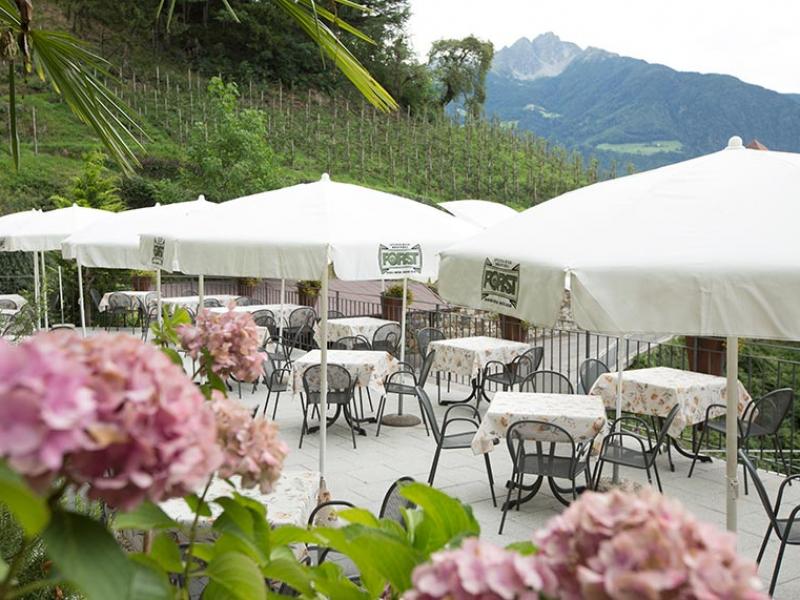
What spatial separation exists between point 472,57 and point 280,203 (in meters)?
44.6

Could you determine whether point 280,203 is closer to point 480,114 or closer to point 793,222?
point 793,222

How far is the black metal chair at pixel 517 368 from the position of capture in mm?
10008

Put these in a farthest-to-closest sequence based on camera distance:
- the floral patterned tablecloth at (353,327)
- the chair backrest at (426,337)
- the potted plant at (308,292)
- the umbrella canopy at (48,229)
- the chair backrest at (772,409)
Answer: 1. the potted plant at (308,292)
2. the umbrella canopy at (48,229)
3. the floral patterned tablecloth at (353,327)
4. the chair backrest at (426,337)
5. the chair backrest at (772,409)

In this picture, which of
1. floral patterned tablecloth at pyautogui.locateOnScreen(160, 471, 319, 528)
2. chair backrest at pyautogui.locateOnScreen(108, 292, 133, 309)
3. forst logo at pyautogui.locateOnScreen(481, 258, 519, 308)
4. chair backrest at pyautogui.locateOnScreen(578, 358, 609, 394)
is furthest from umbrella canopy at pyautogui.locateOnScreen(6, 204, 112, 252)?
forst logo at pyautogui.locateOnScreen(481, 258, 519, 308)

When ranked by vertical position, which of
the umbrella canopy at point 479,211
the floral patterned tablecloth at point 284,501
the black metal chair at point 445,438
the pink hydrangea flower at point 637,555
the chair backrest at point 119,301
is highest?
the umbrella canopy at point 479,211

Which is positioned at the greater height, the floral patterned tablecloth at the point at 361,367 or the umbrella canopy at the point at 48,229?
the umbrella canopy at the point at 48,229

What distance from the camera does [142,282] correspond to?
19516 mm

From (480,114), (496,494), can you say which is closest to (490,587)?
(496,494)

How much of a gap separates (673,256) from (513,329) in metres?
9.28

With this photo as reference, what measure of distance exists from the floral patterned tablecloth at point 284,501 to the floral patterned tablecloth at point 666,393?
4.01m

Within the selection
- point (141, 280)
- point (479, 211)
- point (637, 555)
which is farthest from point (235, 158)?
point (637, 555)

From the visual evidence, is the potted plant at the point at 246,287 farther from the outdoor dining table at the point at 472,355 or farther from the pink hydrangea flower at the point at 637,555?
the pink hydrangea flower at the point at 637,555

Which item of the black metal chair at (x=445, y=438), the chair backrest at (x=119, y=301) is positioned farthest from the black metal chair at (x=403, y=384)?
the chair backrest at (x=119, y=301)

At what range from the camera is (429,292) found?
2261 cm
